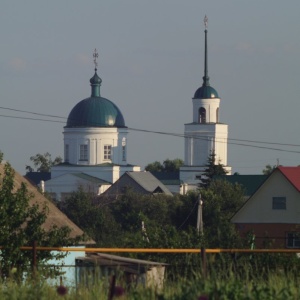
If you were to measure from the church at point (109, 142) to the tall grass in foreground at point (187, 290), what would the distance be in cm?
9493

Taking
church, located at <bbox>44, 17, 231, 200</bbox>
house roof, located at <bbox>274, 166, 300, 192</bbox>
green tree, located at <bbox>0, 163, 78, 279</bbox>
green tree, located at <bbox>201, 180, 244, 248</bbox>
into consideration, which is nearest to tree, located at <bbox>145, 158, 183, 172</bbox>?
church, located at <bbox>44, 17, 231, 200</bbox>

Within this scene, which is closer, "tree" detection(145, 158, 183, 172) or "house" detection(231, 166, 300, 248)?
"house" detection(231, 166, 300, 248)

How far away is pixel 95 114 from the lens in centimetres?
10650

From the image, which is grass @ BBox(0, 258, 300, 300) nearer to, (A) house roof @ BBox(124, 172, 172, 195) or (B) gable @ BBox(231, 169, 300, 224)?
(B) gable @ BBox(231, 169, 300, 224)

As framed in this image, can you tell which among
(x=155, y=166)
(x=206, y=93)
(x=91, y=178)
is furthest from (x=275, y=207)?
(x=155, y=166)

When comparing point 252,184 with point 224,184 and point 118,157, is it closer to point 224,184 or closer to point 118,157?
point 224,184

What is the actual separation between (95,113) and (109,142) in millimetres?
4114

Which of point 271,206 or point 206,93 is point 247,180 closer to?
point 206,93

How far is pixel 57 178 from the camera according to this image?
10531cm

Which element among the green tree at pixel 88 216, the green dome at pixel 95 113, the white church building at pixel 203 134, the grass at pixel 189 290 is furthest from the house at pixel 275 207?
the white church building at pixel 203 134

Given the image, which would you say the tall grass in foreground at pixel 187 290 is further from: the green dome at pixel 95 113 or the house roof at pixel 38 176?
the house roof at pixel 38 176

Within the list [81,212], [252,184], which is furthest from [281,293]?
[252,184]

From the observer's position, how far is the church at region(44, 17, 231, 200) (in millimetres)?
106062

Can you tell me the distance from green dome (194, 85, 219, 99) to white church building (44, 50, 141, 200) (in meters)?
7.28
